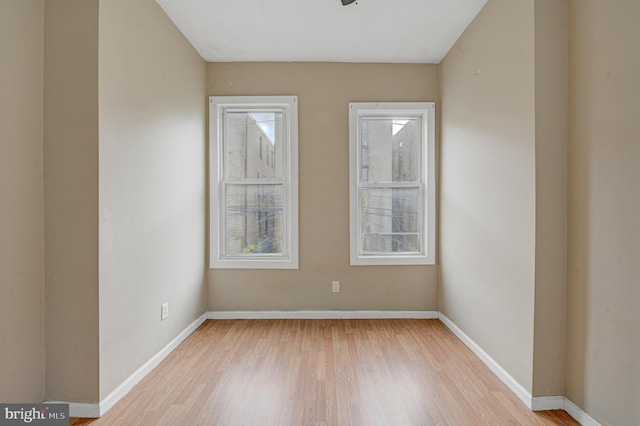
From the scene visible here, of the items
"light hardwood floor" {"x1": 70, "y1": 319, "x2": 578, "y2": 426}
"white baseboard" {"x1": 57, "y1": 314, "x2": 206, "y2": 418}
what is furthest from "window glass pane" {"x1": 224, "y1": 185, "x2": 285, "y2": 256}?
"white baseboard" {"x1": 57, "y1": 314, "x2": 206, "y2": 418}

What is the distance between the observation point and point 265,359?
106 inches

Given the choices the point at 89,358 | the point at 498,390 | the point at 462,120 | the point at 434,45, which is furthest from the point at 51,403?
the point at 434,45

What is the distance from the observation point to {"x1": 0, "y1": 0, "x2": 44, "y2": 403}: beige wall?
173 centimetres

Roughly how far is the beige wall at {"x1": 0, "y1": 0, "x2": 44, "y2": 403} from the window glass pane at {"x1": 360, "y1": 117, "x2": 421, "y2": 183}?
2.77m

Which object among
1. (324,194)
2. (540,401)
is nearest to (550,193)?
(540,401)

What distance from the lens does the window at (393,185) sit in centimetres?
371

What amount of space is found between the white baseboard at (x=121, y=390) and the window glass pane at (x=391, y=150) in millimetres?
2501

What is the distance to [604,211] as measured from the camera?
1764 mm

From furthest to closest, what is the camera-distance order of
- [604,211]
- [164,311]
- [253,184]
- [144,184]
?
[253,184]
[164,311]
[144,184]
[604,211]

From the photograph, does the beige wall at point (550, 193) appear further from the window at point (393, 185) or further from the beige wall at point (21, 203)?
the beige wall at point (21, 203)

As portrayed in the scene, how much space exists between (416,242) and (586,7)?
242 cm

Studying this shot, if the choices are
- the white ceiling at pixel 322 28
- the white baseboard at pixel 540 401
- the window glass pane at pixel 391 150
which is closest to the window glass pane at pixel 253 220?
the window glass pane at pixel 391 150

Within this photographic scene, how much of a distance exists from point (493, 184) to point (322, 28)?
1936 millimetres

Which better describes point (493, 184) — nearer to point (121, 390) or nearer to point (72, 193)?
point (72, 193)
